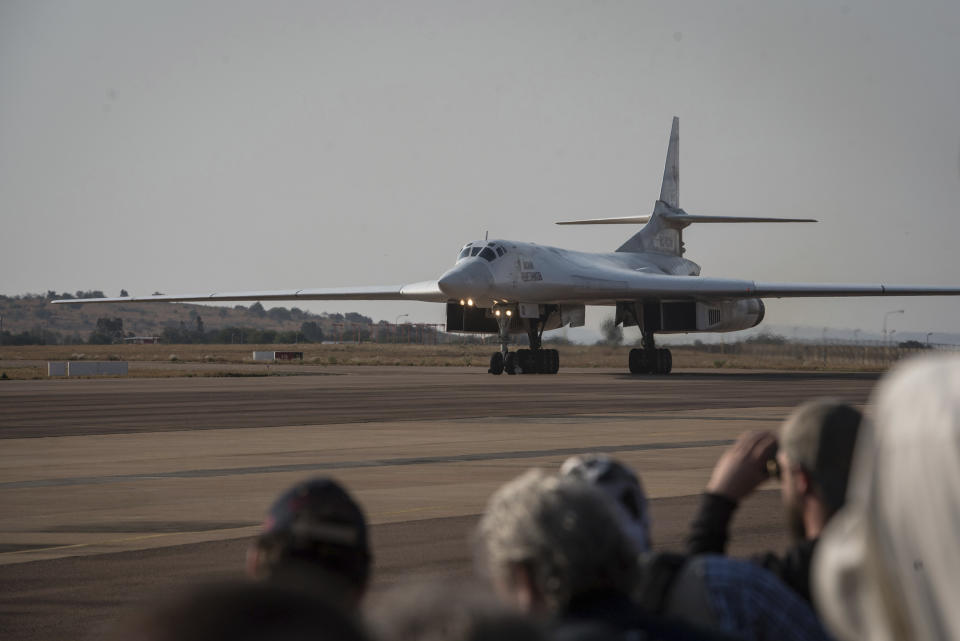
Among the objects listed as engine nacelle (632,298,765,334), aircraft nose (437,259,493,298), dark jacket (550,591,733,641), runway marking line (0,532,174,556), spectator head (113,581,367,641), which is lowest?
runway marking line (0,532,174,556)

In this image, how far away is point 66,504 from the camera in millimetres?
10477

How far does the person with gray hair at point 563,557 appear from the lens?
2020mm

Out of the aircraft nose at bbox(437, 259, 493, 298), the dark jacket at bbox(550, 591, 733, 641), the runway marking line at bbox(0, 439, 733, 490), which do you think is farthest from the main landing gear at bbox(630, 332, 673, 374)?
the dark jacket at bbox(550, 591, 733, 641)

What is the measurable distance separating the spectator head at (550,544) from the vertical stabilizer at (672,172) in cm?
5274

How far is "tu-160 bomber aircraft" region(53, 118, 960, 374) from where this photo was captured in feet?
123

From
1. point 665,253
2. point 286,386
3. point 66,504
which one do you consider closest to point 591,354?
point 665,253

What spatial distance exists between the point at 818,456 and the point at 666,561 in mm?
539

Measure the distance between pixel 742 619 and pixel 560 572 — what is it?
71 cm

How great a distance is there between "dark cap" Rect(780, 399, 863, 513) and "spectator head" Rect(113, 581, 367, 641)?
2.05 metres

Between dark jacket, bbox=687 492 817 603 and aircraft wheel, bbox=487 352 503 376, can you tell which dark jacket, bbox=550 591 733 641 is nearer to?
dark jacket, bbox=687 492 817 603

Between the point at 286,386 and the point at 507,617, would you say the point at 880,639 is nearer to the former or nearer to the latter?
the point at 507,617

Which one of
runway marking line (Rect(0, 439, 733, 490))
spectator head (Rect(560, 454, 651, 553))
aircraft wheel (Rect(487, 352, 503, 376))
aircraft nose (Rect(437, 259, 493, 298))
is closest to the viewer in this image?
spectator head (Rect(560, 454, 651, 553))

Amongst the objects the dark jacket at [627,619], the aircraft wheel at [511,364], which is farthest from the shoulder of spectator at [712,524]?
the aircraft wheel at [511,364]

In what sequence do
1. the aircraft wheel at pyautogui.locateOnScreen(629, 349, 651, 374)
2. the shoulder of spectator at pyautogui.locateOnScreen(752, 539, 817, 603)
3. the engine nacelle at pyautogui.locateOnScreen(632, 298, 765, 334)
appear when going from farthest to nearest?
the aircraft wheel at pyautogui.locateOnScreen(629, 349, 651, 374) → the engine nacelle at pyautogui.locateOnScreen(632, 298, 765, 334) → the shoulder of spectator at pyautogui.locateOnScreen(752, 539, 817, 603)
